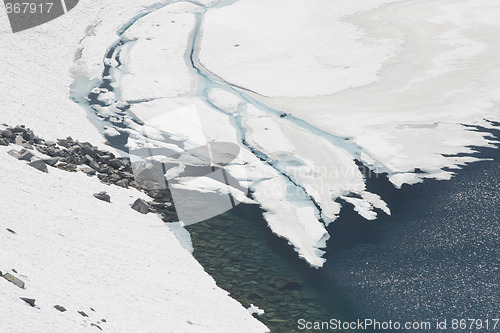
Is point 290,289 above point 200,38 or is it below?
below

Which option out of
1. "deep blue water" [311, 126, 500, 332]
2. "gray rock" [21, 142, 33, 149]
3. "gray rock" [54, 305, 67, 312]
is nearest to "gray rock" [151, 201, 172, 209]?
"gray rock" [21, 142, 33, 149]

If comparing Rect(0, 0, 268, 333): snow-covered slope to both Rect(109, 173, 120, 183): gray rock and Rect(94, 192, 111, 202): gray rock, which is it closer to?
Rect(94, 192, 111, 202): gray rock

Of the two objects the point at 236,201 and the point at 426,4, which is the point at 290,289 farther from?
the point at 426,4

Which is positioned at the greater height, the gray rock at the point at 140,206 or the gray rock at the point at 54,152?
the gray rock at the point at 54,152

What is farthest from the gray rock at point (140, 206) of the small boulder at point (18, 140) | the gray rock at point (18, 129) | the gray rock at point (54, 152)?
the gray rock at point (18, 129)

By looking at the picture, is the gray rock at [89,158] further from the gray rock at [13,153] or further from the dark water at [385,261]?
the dark water at [385,261]

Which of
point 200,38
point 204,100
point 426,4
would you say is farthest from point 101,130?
point 426,4

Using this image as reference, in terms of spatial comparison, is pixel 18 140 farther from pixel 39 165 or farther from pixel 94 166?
pixel 94 166
